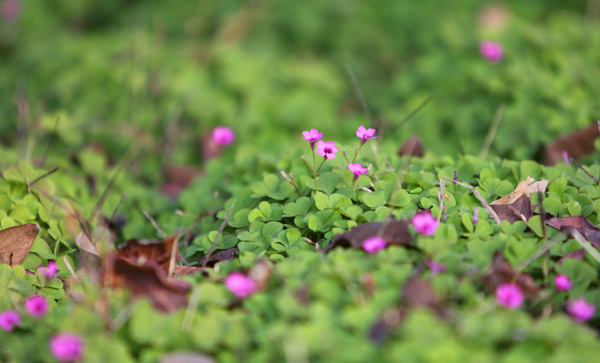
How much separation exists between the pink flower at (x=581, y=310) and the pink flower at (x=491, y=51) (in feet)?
7.20

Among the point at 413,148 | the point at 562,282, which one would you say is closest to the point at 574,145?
the point at 413,148

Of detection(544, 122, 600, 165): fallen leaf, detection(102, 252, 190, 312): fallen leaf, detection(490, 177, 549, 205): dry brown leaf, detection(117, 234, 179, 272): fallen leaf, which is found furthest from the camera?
detection(544, 122, 600, 165): fallen leaf

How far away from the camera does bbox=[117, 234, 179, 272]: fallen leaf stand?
5.46 ft

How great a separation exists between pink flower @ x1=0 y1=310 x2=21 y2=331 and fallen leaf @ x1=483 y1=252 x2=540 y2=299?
4.19 feet

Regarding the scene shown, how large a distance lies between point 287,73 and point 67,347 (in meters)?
3.00

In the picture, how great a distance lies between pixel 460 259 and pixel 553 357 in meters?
0.36

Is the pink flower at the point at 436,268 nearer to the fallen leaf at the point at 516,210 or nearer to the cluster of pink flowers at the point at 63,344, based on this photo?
the fallen leaf at the point at 516,210

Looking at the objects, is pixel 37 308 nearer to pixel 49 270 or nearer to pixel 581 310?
pixel 49 270

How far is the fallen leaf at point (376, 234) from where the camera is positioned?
153cm

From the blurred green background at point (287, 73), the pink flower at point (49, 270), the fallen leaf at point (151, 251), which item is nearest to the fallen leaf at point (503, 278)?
the fallen leaf at point (151, 251)

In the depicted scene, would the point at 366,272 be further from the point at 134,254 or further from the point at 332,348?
the point at 134,254

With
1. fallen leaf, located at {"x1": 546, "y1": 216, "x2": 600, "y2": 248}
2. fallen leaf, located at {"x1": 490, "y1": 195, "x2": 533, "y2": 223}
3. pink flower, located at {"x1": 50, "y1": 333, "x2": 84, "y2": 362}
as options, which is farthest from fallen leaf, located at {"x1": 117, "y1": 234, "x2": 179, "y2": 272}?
fallen leaf, located at {"x1": 546, "y1": 216, "x2": 600, "y2": 248}

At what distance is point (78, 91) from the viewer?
3486mm

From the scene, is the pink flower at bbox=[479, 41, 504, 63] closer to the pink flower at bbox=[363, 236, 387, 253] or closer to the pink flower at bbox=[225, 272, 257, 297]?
the pink flower at bbox=[363, 236, 387, 253]
